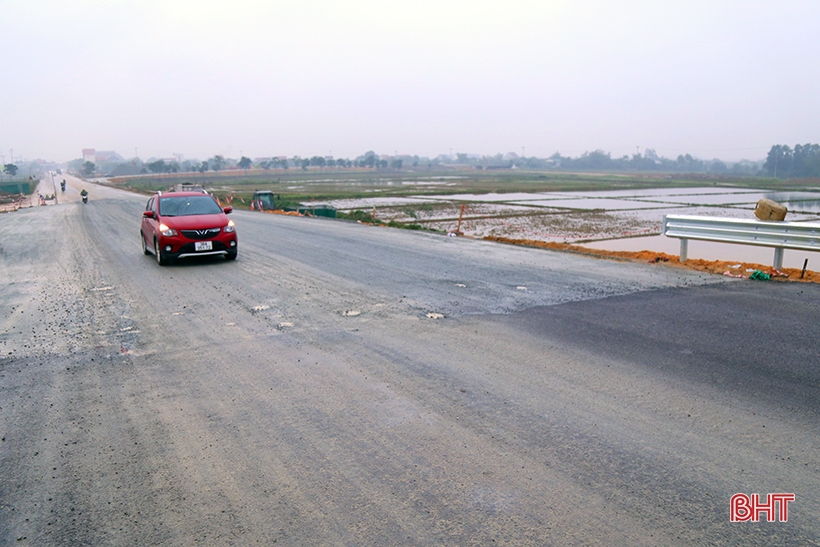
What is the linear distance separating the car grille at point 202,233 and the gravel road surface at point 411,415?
3574 mm

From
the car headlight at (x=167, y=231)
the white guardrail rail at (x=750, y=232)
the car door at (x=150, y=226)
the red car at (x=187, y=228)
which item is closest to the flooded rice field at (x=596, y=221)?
the white guardrail rail at (x=750, y=232)

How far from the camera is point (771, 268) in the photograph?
1193cm

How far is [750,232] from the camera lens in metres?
12.3

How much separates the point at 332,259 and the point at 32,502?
1067cm

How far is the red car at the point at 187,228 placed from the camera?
1383 cm

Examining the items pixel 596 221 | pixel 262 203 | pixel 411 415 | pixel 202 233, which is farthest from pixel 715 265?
pixel 262 203

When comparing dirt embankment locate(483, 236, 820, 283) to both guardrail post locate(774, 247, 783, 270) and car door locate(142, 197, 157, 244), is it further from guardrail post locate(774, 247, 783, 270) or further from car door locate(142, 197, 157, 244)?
car door locate(142, 197, 157, 244)

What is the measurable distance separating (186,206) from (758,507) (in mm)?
13962

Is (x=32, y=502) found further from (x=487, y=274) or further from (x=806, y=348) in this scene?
(x=487, y=274)

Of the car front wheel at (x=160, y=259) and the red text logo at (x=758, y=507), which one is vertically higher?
the car front wheel at (x=160, y=259)

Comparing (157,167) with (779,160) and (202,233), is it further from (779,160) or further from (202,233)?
(202,233)

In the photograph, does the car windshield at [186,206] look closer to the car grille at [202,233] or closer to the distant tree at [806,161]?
the car grille at [202,233]

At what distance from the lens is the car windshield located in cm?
1481

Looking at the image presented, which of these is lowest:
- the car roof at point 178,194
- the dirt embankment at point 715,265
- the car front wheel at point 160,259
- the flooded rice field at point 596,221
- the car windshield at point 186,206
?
the flooded rice field at point 596,221
